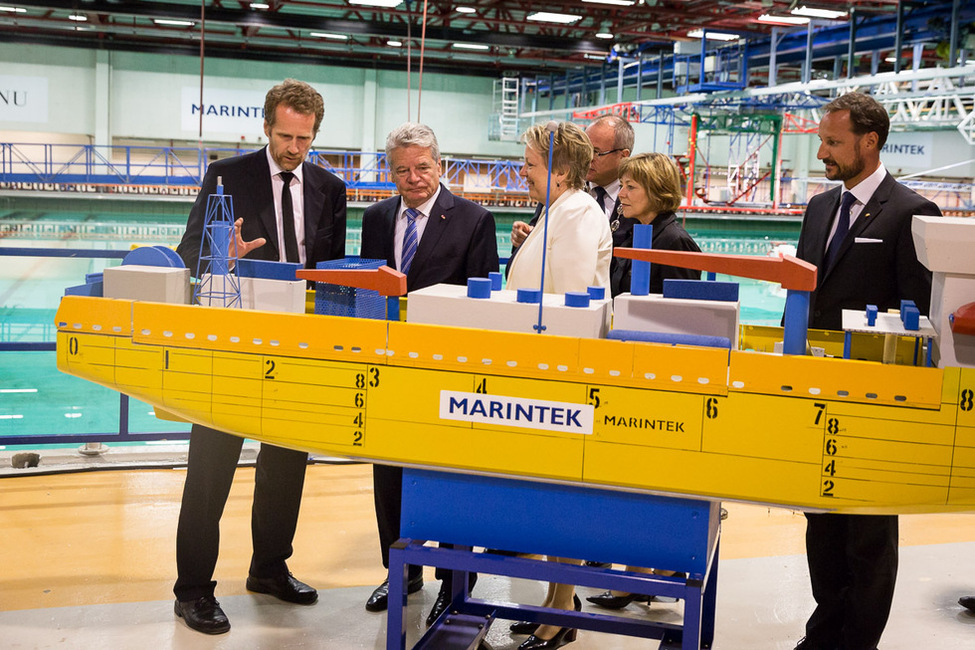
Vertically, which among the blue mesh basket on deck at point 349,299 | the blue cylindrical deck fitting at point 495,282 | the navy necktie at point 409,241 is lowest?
the blue mesh basket on deck at point 349,299

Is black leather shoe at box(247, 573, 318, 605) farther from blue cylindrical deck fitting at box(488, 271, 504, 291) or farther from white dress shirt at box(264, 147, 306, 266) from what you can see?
blue cylindrical deck fitting at box(488, 271, 504, 291)

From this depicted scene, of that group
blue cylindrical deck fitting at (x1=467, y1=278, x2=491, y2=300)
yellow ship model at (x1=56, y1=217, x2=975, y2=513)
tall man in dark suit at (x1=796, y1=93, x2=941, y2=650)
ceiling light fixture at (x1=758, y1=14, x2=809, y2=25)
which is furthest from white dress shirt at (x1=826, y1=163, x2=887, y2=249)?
ceiling light fixture at (x1=758, y1=14, x2=809, y2=25)

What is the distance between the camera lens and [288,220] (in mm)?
2354

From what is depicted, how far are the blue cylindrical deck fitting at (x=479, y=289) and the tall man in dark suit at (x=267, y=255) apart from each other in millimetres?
648

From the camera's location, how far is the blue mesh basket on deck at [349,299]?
69.7 inches

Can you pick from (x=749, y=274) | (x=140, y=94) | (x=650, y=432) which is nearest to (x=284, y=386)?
(x=650, y=432)

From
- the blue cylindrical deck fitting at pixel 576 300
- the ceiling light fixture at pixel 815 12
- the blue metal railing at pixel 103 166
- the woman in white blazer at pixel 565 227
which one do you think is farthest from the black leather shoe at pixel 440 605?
the ceiling light fixture at pixel 815 12

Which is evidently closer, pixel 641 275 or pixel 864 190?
pixel 641 275

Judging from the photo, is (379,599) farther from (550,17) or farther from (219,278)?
(550,17)

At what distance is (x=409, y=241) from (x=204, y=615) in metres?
1.07

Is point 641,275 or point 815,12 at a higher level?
point 815,12

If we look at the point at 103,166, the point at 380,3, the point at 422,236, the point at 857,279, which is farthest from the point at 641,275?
the point at 380,3

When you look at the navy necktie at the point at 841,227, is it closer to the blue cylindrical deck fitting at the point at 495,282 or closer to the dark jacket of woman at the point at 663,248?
the dark jacket of woman at the point at 663,248

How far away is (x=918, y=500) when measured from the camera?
1.44m
